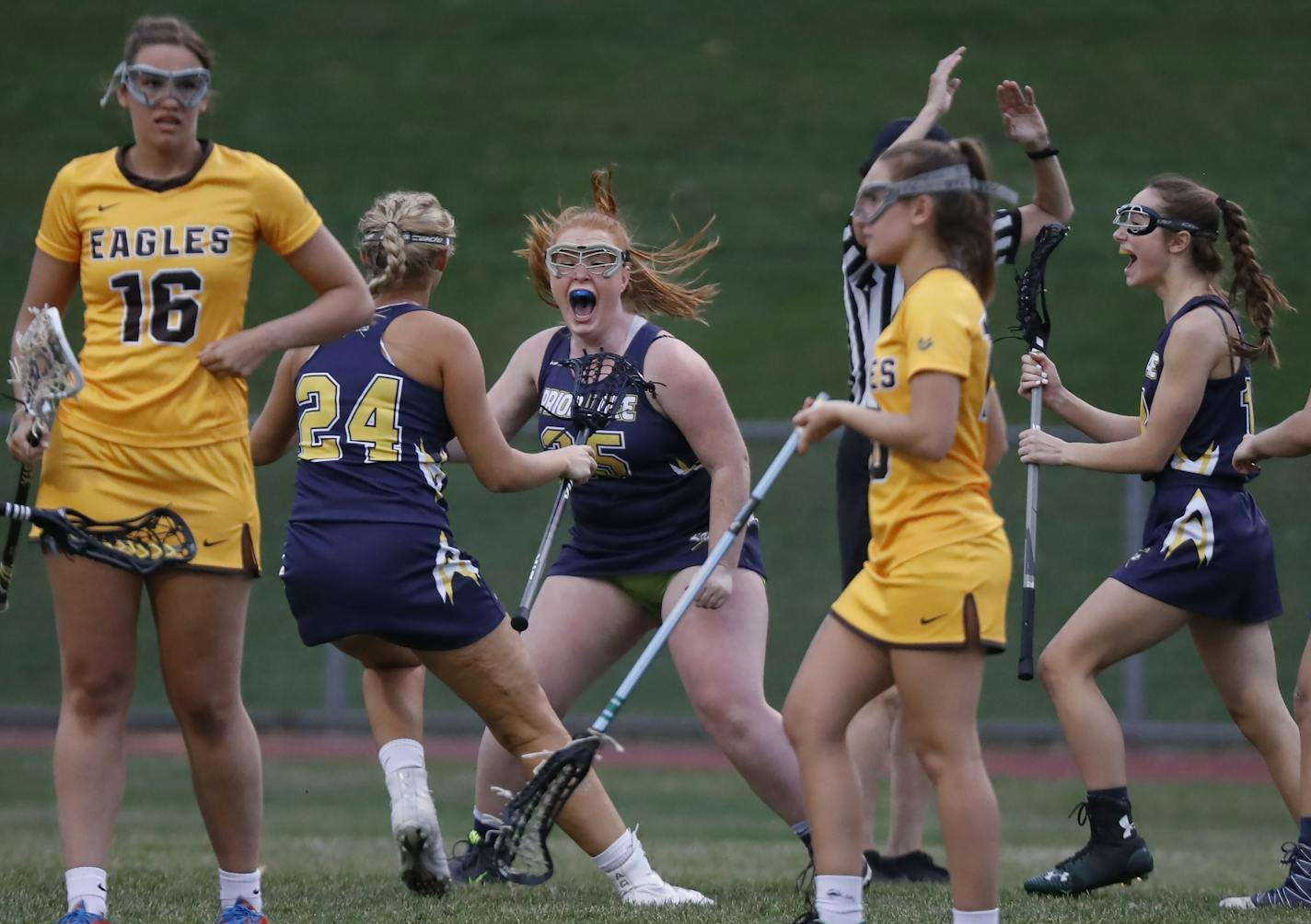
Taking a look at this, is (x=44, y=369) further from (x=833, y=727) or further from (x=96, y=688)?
(x=833, y=727)

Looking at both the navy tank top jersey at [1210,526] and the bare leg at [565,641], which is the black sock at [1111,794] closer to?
the navy tank top jersey at [1210,526]

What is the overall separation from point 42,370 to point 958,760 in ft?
7.96

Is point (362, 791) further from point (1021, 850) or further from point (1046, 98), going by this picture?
point (1046, 98)

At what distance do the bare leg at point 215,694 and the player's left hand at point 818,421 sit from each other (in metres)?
1.48

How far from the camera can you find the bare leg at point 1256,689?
5668 mm

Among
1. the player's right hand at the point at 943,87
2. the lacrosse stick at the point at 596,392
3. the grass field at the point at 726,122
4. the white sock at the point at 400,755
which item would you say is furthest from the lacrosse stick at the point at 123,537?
the grass field at the point at 726,122

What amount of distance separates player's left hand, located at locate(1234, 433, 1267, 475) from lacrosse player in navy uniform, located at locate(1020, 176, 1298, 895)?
0.06ft

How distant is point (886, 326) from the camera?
576 cm

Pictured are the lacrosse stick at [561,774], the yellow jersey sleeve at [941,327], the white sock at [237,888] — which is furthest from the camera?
the white sock at [237,888]

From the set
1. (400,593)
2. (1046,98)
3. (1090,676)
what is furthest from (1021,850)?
(1046,98)

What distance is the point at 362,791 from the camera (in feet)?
34.9

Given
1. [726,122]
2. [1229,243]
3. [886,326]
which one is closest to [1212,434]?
[1229,243]

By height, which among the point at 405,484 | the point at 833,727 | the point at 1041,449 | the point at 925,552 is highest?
the point at 1041,449

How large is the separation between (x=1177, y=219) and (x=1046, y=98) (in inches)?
646
